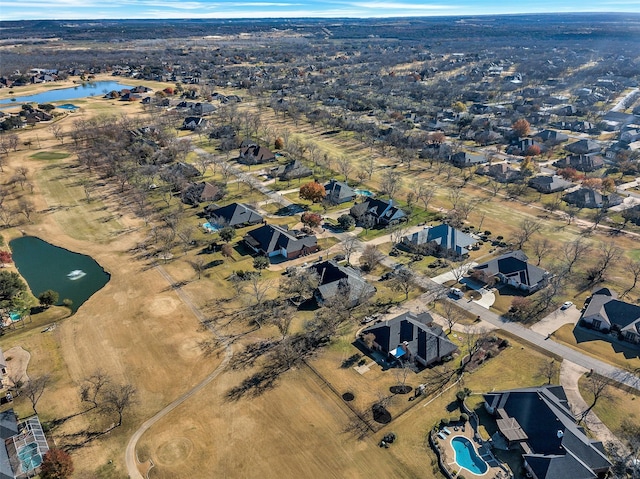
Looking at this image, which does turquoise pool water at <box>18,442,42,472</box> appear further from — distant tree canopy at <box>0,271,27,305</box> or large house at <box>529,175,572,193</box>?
large house at <box>529,175,572,193</box>

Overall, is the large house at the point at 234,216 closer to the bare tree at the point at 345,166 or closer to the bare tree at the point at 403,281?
the bare tree at the point at 345,166

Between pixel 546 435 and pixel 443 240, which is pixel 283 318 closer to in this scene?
pixel 443 240

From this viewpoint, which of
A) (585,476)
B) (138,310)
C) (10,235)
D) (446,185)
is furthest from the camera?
(446,185)

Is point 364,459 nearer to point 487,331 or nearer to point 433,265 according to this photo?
point 487,331

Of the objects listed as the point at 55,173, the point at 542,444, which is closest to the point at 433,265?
the point at 542,444

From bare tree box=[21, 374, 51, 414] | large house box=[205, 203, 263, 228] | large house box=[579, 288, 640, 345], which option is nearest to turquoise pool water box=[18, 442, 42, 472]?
bare tree box=[21, 374, 51, 414]

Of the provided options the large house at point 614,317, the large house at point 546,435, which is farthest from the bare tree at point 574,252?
the large house at point 546,435

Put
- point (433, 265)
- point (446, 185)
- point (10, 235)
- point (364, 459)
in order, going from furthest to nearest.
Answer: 1. point (446, 185)
2. point (10, 235)
3. point (433, 265)
4. point (364, 459)
